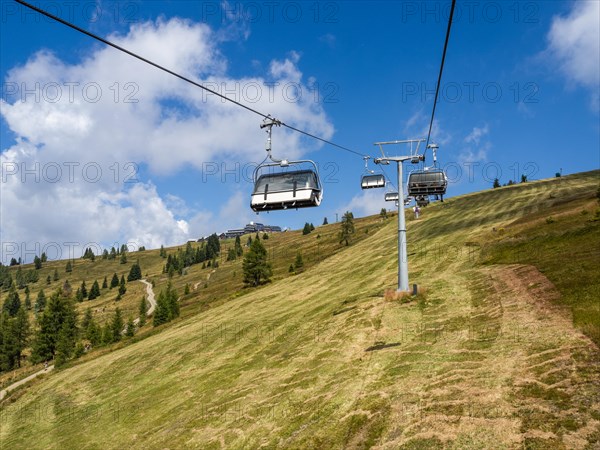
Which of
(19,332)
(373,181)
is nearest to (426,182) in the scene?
(373,181)

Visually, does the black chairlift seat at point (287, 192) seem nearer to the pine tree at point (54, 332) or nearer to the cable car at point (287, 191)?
the cable car at point (287, 191)

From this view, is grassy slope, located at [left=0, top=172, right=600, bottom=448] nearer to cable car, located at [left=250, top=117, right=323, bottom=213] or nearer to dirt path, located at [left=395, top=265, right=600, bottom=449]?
dirt path, located at [left=395, top=265, right=600, bottom=449]

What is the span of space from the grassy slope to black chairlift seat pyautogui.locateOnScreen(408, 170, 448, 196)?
703cm

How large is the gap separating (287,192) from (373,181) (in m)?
10.8

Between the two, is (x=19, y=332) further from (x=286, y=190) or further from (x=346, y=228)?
(x=286, y=190)

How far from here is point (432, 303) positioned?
24.7 meters

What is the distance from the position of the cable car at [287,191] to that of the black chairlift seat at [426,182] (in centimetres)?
1422

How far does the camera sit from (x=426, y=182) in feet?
106

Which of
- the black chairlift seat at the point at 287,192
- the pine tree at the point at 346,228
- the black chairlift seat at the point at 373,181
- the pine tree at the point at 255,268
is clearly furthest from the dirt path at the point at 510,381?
the pine tree at the point at 346,228

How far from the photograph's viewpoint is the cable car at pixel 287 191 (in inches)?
791

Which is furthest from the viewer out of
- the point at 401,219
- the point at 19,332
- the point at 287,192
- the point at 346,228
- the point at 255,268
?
the point at 346,228

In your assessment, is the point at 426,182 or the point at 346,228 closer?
the point at 426,182

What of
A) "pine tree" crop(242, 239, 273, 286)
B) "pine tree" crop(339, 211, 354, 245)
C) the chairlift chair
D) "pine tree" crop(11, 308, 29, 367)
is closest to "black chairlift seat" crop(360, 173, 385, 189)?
the chairlift chair

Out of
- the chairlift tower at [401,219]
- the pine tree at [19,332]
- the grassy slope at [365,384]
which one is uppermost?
the chairlift tower at [401,219]
